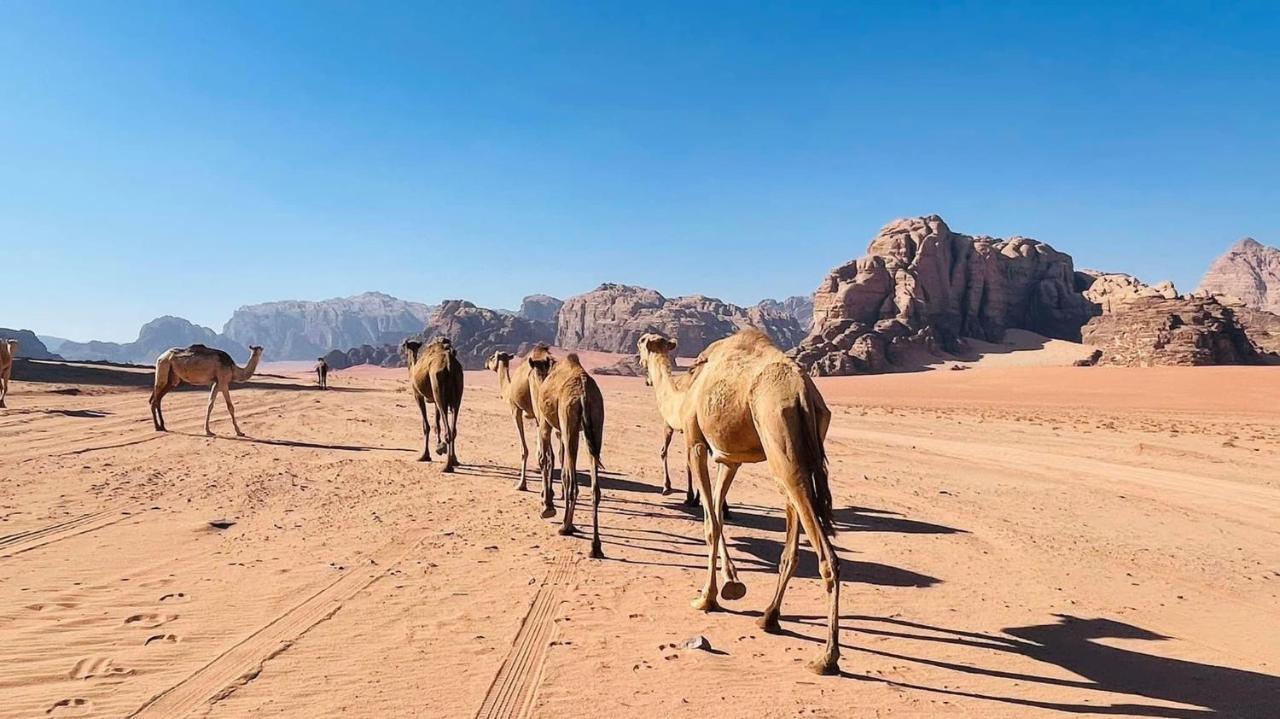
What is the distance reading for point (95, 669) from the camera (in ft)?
16.3

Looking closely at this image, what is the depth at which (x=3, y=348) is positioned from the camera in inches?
876

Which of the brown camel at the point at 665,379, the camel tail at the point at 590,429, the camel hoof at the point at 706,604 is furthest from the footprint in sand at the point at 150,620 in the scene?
the brown camel at the point at 665,379

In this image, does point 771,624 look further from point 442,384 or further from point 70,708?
point 442,384

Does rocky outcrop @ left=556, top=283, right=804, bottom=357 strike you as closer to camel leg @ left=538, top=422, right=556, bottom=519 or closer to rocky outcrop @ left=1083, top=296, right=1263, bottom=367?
rocky outcrop @ left=1083, top=296, right=1263, bottom=367

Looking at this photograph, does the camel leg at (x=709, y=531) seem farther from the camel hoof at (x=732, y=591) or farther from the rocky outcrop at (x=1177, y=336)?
the rocky outcrop at (x=1177, y=336)

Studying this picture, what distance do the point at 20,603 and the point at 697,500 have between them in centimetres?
900

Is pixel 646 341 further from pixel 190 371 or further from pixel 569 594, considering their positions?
pixel 190 371

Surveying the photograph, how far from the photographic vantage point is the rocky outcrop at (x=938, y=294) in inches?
3248

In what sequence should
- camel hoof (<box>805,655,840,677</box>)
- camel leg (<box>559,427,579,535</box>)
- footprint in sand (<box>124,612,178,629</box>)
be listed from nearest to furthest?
camel hoof (<box>805,655,840,677</box>) < footprint in sand (<box>124,612,178,629</box>) < camel leg (<box>559,427,579,535</box>)

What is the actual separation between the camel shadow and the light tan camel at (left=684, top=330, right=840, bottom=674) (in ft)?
2.95

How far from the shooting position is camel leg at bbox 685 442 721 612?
6.66 meters

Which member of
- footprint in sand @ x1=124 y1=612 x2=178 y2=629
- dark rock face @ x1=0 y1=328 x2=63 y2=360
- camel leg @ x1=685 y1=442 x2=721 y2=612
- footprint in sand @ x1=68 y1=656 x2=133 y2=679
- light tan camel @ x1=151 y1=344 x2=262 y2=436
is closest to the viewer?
footprint in sand @ x1=68 y1=656 x2=133 y2=679

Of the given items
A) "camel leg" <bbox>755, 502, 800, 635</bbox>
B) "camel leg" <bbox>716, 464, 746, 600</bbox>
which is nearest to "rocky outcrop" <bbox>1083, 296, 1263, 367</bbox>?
"camel leg" <bbox>716, 464, 746, 600</bbox>

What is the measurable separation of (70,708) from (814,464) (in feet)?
18.7
